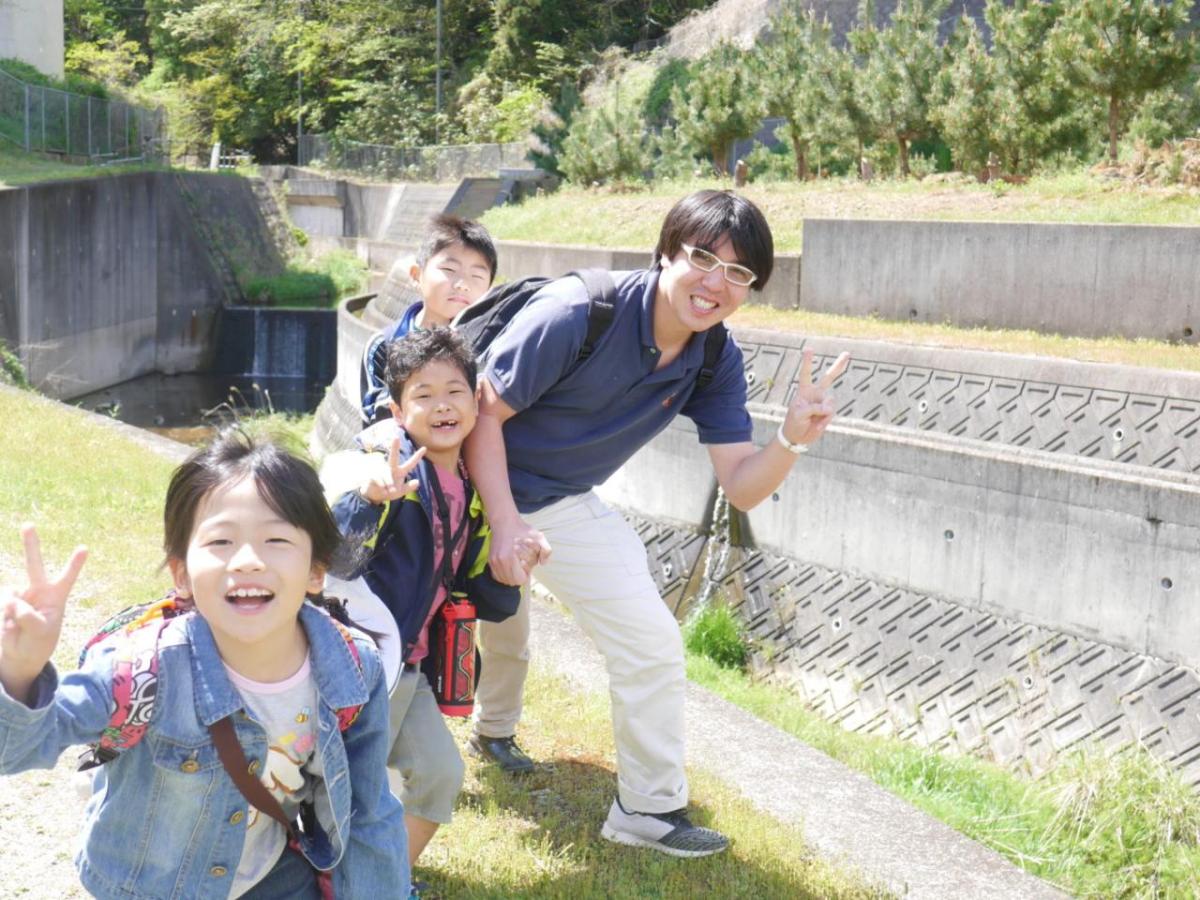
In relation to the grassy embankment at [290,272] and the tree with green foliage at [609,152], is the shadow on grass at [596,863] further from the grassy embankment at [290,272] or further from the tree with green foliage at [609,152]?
the grassy embankment at [290,272]

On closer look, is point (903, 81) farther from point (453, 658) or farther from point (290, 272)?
point (290, 272)

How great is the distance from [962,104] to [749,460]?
13.8m

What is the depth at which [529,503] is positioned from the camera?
406 centimetres

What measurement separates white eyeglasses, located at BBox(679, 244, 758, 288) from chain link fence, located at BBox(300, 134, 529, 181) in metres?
33.6

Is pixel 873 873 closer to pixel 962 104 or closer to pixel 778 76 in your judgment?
pixel 962 104

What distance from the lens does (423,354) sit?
361 centimetres

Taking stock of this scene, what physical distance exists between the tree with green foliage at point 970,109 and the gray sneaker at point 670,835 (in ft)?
45.9

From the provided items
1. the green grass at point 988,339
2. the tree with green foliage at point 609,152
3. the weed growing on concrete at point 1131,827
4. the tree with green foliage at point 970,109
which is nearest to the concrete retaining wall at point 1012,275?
the green grass at point 988,339

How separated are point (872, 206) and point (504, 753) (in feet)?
37.9

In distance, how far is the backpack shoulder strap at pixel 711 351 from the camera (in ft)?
13.8

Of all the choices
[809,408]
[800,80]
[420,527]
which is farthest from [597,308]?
[800,80]

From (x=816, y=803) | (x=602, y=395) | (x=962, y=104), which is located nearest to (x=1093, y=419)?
(x=816, y=803)

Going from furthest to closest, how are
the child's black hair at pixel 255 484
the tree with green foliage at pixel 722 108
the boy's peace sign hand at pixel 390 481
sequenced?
1. the tree with green foliage at pixel 722 108
2. the boy's peace sign hand at pixel 390 481
3. the child's black hair at pixel 255 484

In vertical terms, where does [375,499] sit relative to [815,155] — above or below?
below
